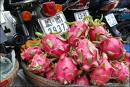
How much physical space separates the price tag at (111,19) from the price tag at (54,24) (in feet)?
3.75

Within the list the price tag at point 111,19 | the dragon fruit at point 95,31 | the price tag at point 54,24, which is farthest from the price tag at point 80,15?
the dragon fruit at point 95,31

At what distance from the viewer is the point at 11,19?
150 inches

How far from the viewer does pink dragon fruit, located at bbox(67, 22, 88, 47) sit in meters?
2.57

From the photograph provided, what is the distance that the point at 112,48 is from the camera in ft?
8.36

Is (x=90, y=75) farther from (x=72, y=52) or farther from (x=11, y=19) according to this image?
(x=11, y=19)

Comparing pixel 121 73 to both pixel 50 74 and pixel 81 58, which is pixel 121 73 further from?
pixel 50 74

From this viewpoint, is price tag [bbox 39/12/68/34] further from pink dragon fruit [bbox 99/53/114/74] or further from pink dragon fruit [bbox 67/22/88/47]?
pink dragon fruit [bbox 99/53/114/74]

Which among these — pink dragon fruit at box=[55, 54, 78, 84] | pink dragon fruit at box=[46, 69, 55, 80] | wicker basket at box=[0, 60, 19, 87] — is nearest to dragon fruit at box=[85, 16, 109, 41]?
pink dragon fruit at box=[55, 54, 78, 84]

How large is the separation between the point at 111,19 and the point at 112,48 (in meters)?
Answer: 2.57

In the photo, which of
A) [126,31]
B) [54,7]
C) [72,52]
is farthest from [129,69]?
[126,31]

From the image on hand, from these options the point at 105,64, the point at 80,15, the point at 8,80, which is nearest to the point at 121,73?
the point at 105,64

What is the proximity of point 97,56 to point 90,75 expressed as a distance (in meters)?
0.16

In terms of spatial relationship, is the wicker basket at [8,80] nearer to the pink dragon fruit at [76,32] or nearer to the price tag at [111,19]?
the pink dragon fruit at [76,32]

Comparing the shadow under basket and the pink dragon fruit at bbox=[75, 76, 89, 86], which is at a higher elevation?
the shadow under basket
